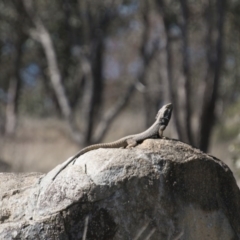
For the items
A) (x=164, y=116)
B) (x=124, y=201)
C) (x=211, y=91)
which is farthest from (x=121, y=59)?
(x=124, y=201)

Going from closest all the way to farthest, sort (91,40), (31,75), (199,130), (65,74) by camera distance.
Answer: (199,130) → (91,40) → (65,74) → (31,75)

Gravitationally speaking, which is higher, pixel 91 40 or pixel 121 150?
pixel 91 40

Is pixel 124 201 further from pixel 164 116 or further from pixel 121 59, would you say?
pixel 121 59

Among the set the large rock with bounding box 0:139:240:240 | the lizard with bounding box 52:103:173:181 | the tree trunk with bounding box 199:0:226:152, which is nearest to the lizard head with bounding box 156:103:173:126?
the lizard with bounding box 52:103:173:181

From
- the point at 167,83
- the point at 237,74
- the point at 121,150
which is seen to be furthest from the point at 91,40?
the point at 237,74

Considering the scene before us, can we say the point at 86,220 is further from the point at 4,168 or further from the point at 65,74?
the point at 65,74

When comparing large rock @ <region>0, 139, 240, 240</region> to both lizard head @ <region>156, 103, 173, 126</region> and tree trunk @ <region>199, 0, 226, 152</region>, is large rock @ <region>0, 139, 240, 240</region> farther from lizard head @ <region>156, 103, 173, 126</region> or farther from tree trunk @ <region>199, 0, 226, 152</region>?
tree trunk @ <region>199, 0, 226, 152</region>

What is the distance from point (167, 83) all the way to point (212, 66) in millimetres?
958

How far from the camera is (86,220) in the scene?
219 inches

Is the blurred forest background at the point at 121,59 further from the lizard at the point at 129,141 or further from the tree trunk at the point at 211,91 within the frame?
the lizard at the point at 129,141

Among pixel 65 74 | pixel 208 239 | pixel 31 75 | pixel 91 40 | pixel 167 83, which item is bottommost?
pixel 208 239

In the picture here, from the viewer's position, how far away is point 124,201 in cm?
563

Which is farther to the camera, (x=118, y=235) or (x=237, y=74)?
(x=237, y=74)

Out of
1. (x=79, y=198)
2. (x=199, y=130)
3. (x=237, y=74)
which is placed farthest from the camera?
(x=237, y=74)
